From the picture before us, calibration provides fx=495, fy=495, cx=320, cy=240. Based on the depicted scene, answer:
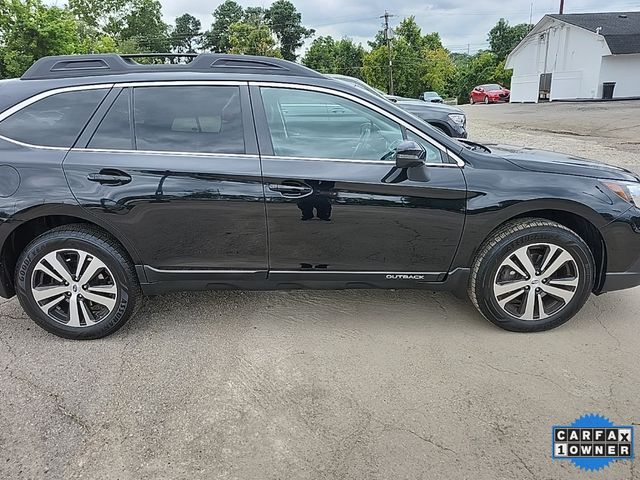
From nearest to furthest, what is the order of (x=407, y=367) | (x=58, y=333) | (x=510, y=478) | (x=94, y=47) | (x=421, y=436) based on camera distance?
(x=510, y=478)
(x=421, y=436)
(x=407, y=367)
(x=58, y=333)
(x=94, y=47)

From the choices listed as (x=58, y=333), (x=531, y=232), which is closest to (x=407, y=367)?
(x=531, y=232)

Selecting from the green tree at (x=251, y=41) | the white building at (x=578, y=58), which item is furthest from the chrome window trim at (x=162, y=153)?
the green tree at (x=251, y=41)

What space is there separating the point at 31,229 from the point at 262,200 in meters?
1.60

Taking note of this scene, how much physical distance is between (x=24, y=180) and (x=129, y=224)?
2.23 feet

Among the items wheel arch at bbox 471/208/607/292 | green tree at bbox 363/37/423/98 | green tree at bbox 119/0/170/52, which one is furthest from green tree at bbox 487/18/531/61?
wheel arch at bbox 471/208/607/292

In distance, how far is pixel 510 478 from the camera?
2186 mm

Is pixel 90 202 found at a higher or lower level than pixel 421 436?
higher

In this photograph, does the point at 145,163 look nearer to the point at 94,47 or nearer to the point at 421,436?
the point at 421,436

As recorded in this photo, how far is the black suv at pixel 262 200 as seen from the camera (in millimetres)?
3078

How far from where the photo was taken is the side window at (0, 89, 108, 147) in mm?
3115

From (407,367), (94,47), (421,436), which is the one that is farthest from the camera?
(94,47)

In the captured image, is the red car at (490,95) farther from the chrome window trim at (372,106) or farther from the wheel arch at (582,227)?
the chrome window trim at (372,106)

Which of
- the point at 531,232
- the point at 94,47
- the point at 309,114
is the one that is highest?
the point at 94,47

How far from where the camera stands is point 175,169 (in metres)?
3.06
